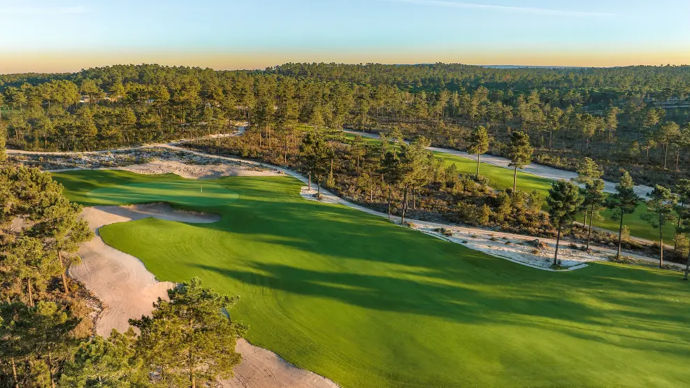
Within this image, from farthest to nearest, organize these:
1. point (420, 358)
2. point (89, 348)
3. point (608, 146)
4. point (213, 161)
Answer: point (608, 146) < point (213, 161) < point (420, 358) < point (89, 348)

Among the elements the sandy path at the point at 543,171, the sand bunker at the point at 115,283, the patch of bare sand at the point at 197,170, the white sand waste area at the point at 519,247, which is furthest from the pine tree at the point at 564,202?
the patch of bare sand at the point at 197,170

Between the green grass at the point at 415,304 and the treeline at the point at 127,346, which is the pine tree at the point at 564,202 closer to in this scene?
the green grass at the point at 415,304

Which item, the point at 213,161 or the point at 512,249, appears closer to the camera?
the point at 512,249

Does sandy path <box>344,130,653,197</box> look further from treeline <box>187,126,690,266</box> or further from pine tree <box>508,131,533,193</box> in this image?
pine tree <box>508,131,533,193</box>

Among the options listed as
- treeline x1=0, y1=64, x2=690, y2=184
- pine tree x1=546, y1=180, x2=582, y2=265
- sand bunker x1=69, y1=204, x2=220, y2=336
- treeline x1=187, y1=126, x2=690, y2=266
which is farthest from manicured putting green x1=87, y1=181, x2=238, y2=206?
pine tree x1=546, y1=180, x2=582, y2=265

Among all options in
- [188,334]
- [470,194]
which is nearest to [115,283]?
[188,334]

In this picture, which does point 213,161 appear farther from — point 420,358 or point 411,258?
point 420,358

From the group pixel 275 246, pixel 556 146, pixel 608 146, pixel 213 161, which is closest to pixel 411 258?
pixel 275 246
